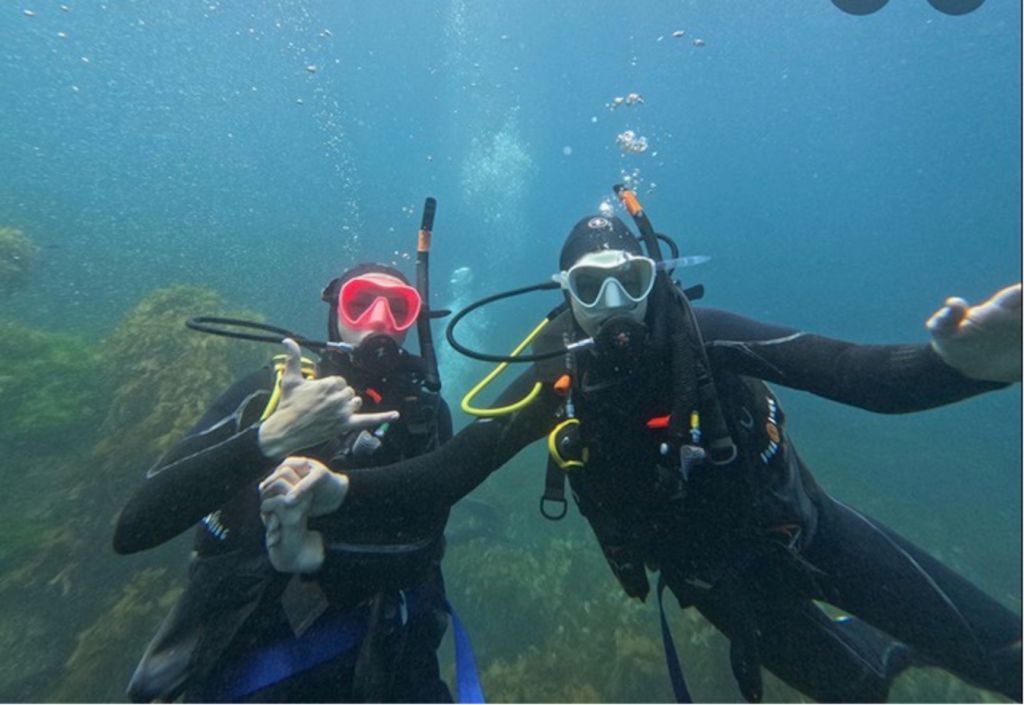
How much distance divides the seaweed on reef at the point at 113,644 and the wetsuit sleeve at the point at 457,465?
6.54 meters

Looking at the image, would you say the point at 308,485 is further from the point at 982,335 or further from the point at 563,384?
the point at 982,335

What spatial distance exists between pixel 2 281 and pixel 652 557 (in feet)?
67.8

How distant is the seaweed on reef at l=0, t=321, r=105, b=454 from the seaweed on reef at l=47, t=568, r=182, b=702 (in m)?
4.58

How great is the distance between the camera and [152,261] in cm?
2650

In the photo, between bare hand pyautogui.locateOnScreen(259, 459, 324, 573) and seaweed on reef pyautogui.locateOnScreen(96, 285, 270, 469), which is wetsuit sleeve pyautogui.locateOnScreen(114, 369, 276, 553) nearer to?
bare hand pyautogui.locateOnScreen(259, 459, 324, 573)

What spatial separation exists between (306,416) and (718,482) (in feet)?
8.35

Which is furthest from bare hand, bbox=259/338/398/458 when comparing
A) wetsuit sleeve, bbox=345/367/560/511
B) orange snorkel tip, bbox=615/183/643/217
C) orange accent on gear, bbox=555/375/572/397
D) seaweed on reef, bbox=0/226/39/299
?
seaweed on reef, bbox=0/226/39/299

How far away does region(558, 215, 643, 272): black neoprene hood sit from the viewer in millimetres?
3709

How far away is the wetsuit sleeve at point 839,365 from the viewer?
2551 mm

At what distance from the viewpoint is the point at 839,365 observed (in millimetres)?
3018

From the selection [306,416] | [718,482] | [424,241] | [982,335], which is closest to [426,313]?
[424,241]

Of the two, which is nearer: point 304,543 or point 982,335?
point 982,335

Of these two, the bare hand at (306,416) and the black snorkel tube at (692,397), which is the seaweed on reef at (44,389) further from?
the black snorkel tube at (692,397)

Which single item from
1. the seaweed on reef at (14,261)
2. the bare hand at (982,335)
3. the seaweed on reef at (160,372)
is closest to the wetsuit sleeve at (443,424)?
the bare hand at (982,335)
